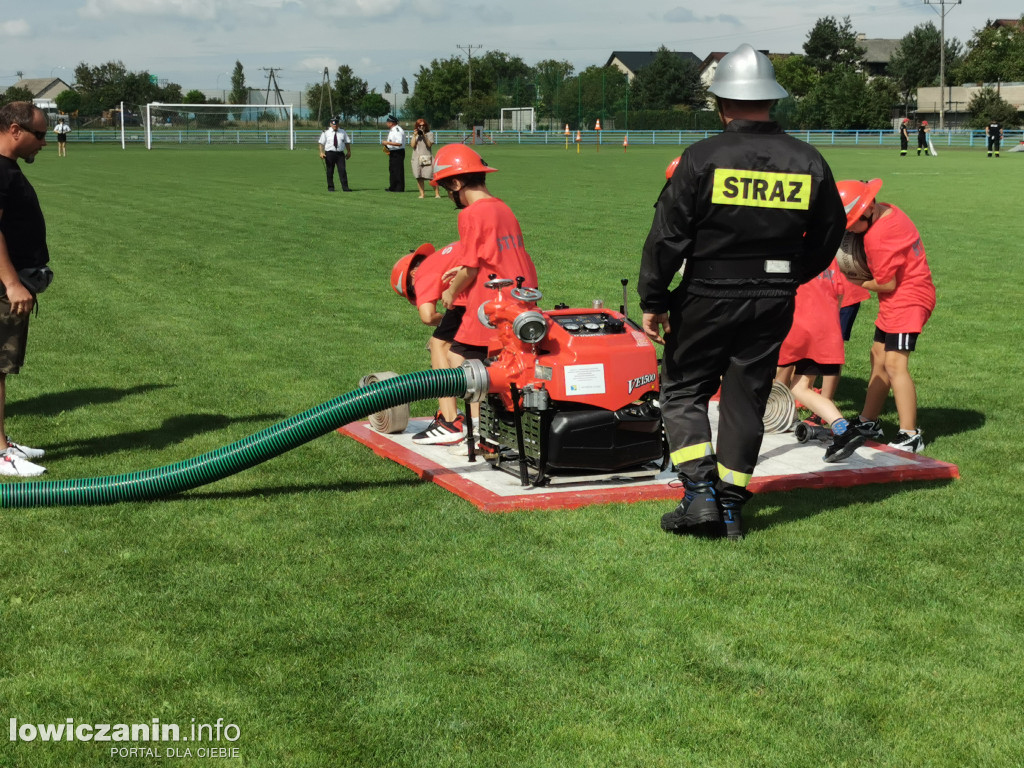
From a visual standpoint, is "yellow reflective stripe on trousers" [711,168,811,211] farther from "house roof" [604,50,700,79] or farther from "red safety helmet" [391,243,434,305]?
"house roof" [604,50,700,79]

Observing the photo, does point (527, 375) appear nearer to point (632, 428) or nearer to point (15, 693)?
point (632, 428)

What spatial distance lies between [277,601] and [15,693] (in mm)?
1124

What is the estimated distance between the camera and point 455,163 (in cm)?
675

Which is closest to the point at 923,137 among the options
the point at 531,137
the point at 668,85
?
the point at 531,137

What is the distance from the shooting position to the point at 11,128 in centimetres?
661

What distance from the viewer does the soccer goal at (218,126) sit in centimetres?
6975

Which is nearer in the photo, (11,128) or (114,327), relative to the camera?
(11,128)

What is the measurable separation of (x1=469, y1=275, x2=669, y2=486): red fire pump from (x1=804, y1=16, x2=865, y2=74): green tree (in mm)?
121930

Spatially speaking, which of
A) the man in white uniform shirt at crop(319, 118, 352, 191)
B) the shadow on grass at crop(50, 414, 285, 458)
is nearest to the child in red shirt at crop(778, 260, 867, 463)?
the shadow on grass at crop(50, 414, 285, 458)

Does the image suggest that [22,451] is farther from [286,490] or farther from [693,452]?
[693,452]

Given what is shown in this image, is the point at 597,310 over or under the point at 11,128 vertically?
under

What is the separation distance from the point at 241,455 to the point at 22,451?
1.63m

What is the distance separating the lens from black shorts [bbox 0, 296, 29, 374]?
6.80 m

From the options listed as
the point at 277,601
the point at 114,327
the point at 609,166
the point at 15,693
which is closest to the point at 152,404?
the point at 114,327
